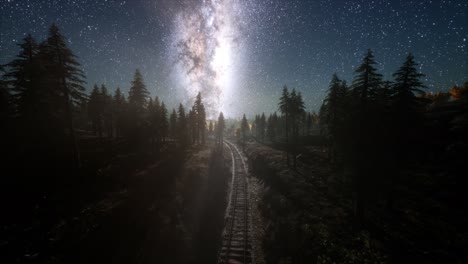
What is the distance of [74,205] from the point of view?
1252 centimetres

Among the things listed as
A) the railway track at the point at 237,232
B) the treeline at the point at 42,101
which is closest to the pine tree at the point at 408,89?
the railway track at the point at 237,232

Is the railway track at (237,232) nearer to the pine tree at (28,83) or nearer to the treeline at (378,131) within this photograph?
the treeline at (378,131)

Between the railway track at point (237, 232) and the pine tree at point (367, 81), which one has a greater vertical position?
the pine tree at point (367, 81)

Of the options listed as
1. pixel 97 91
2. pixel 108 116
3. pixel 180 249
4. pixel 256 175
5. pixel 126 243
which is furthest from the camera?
pixel 108 116

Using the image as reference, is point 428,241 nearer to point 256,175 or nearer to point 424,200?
point 424,200

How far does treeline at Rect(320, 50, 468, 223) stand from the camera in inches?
507

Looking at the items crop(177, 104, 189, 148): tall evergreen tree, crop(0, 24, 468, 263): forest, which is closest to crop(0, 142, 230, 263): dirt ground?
crop(0, 24, 468, 263): forest

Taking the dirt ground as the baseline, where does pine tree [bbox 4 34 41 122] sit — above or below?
above

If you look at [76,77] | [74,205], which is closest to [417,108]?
[74,205]

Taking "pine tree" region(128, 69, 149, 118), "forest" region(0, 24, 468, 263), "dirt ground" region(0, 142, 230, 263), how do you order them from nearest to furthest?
1. "dirt ground" region(0, 142, 230, 263)
2. "forest" region(0, 24, 468, 263)
3. "pine tree" region(128, 69, 149, 118)

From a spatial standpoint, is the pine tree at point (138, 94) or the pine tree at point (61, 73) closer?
the pine tree at point (61, 73)

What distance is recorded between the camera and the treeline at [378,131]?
12.9 m

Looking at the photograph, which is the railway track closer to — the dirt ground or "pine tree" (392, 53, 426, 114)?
the dirt ground

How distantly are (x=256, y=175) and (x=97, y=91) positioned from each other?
141ft
